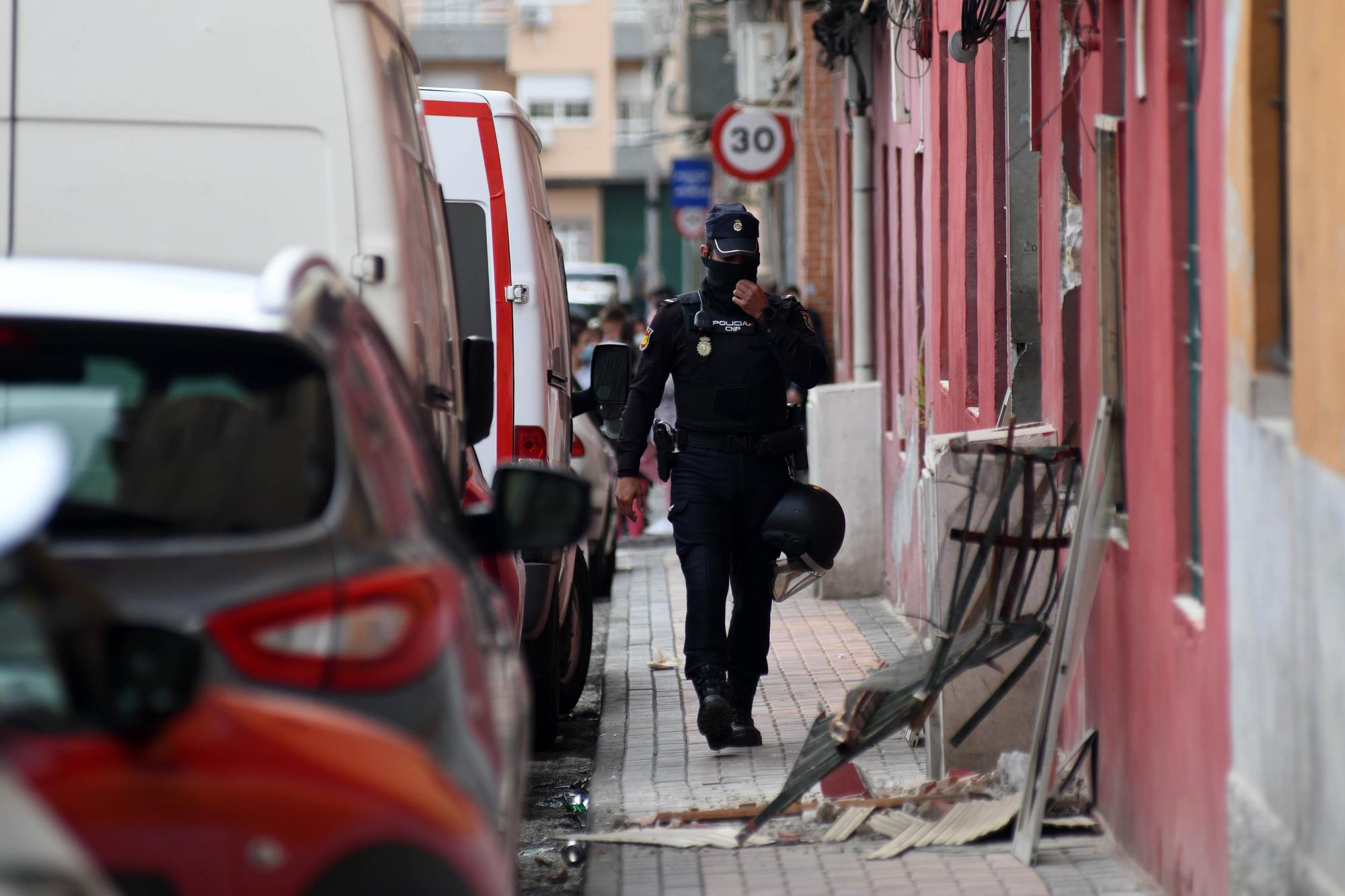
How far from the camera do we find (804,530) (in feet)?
26.8

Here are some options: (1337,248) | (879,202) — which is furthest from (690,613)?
(879,202)

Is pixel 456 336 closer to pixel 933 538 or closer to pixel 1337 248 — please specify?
pixel 933 538

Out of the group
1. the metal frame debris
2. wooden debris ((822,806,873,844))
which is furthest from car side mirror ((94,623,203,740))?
wooden debris ((822,806,873,844))

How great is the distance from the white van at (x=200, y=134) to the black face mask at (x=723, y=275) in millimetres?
2876

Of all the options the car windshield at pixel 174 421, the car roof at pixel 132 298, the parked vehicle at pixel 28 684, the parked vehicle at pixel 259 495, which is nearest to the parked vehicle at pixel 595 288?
the car roof at pixel 132 298

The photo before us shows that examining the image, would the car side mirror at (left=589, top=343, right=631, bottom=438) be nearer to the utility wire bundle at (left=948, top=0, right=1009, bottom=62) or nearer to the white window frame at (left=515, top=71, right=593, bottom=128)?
the utility wire bundle at (left=948, top=0, right=1009, bottom=62)

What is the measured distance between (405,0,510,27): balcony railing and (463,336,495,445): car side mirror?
56.3 meters

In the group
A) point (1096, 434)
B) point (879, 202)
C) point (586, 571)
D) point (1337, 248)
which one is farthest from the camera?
point (879, 202)

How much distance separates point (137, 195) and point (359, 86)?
65 cm

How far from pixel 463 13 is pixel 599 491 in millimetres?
50520

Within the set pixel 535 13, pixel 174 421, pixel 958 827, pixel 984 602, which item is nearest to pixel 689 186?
pixel 984 602

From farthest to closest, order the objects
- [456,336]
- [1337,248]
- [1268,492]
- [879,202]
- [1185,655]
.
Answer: [879,202] → [456,336] → [1185,655] → [1268,492] → [1337,248]

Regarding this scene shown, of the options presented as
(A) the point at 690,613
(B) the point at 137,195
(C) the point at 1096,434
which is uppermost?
(B) the point at 137,195

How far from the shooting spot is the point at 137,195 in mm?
5555
